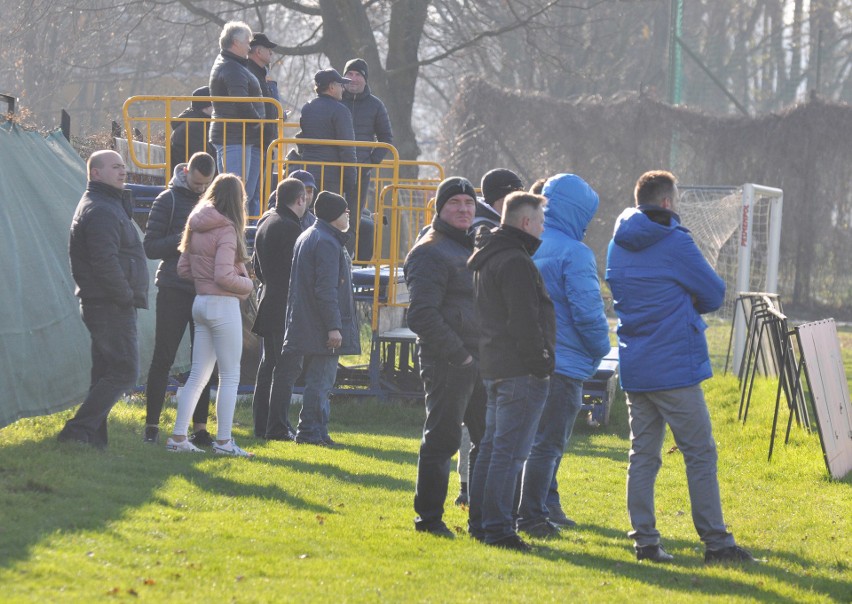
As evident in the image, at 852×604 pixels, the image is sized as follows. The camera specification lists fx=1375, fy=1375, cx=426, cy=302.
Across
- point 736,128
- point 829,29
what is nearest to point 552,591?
point 736,128

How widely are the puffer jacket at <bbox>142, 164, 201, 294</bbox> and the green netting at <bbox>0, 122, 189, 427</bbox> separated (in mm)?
845

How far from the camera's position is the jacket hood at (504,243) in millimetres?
6426

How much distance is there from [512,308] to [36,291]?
406cm

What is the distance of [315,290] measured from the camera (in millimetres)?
9469

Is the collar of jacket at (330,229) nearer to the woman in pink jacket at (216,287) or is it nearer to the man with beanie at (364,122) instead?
the woman in pink jacket at (216,287)

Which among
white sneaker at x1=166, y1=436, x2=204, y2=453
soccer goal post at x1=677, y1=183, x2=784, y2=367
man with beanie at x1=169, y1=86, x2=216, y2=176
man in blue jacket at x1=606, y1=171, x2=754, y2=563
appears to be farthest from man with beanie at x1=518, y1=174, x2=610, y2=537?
soccer goal post at x1=677, y1=183, x2=784, y2=367

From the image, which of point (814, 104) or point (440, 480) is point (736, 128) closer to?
point (814, 104)

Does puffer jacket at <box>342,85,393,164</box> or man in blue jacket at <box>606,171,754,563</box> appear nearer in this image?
man in blue jacket at <box>606,171,754,563</box>

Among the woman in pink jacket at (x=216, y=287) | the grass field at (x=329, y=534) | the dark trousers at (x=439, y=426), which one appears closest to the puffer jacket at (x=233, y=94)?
the grass field at (x=329, y=534)

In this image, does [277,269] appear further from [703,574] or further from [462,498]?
[703,574]

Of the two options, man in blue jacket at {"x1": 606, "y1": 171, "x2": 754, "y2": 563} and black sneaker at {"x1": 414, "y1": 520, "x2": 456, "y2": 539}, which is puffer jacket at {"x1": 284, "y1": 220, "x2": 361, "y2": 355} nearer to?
black sneaker at {"x1": 414, "y1": 520, "x2": 456, "y2": 539}

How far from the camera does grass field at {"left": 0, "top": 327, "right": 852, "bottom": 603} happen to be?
18.4ft

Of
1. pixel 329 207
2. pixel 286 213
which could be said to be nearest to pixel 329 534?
pixel 329 207

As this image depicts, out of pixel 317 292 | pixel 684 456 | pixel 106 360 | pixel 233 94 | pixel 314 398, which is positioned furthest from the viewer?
pixel 233 94
